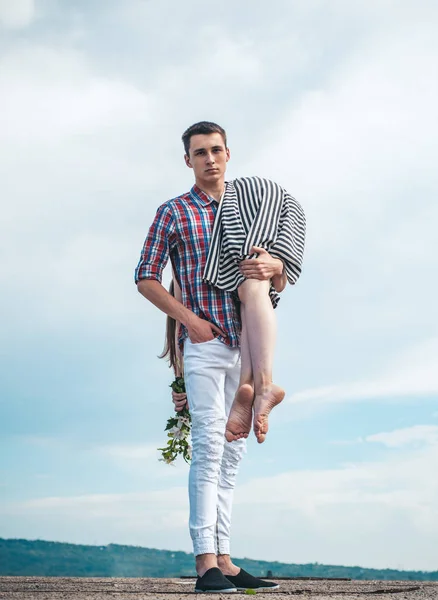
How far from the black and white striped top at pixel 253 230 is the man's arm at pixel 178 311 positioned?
28cm

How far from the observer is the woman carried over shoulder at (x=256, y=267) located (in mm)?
4727

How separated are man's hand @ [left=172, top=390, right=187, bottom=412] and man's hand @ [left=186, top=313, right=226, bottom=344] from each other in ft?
2.57

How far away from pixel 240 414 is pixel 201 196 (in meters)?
1.74

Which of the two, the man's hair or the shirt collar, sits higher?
the man's hair

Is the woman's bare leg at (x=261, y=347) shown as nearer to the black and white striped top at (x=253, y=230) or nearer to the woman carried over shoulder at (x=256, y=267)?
the woman carried over shoulder at (x=256, y=267)

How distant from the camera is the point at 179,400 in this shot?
575 cm

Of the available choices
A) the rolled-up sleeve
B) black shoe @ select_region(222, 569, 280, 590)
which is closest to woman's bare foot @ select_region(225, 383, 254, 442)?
the rolled-up sleeve

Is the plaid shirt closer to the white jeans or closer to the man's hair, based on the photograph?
the white jeans

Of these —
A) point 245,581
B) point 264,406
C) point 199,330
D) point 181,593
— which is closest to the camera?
point 264,406

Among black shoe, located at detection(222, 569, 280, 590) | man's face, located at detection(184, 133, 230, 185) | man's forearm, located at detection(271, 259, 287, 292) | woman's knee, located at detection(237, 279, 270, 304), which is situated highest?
man's face, located at detection(184, 133, 230, 185)

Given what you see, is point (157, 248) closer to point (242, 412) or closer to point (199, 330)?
point (199, 330)

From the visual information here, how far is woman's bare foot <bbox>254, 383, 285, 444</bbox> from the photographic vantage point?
4559 mm

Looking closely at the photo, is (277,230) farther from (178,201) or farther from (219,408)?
(219,408)

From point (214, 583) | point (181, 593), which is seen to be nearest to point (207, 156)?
point (214, 583)
